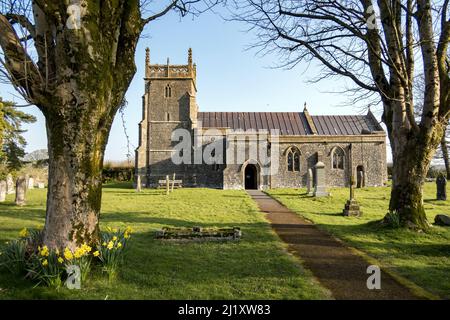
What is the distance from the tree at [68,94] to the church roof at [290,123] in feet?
91.6

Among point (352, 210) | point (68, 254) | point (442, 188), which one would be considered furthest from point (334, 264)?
point (442, 188)

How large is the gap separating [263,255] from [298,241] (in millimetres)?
1718

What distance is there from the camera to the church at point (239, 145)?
2869 centimetres

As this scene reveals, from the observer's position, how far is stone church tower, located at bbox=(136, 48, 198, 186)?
103 ft

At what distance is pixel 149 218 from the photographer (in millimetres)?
10992

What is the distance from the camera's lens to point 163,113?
1268 inches

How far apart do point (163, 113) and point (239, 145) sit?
8.98 m

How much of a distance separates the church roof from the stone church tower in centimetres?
240

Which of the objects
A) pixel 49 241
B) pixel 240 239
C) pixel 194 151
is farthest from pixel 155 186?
pixel 49 241

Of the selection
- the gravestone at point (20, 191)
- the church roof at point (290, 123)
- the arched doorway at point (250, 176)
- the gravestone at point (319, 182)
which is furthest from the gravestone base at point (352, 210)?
the church roof at point (290, 123)

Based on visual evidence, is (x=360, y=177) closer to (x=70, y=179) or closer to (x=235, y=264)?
(x=235, y=264)

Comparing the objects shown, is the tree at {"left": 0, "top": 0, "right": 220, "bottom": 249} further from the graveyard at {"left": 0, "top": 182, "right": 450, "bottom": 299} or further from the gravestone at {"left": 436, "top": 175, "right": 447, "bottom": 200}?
the gravestone at {"left": 436, "top": 175, "right": 447, "bottom": 200}

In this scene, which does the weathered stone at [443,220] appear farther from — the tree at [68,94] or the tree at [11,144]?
the tree at [11,144]

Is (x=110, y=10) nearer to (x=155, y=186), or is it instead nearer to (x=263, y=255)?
(x=263, y=255)
